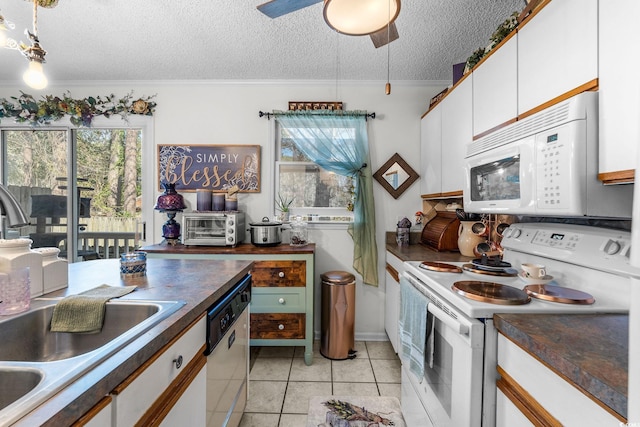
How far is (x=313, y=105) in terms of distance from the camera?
114 inches

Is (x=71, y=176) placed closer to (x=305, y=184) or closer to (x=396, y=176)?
(x=305, y=184)

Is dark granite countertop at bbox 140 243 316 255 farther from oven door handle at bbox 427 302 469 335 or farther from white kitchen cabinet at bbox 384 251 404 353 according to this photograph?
oven door handle at bbox 427 302 469 335

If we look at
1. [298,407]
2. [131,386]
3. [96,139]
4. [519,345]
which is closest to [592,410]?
[519,345]

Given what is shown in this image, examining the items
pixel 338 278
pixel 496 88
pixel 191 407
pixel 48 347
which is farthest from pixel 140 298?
pixel 496 88

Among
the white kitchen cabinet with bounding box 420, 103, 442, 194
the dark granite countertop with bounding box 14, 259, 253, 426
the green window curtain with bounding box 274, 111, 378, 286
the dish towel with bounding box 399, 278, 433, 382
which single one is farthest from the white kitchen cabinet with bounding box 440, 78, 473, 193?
the dark granite countertop with bounding box 14, 259, 253, 426

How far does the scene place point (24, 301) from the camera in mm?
897

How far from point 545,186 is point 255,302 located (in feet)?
6.79

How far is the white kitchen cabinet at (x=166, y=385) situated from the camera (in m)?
0.69

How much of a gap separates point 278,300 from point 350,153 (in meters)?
1.50

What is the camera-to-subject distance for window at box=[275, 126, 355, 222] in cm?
297

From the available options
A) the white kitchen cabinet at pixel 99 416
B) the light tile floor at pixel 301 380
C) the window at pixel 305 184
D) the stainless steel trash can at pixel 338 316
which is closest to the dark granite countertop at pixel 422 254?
the stainless steel trash can at pixel 338 316

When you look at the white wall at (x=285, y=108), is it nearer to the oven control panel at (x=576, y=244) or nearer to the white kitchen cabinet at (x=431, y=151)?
the white kitchen cabinet at (x=431, y=151)

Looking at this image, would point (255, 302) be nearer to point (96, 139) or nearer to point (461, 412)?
point (461, 412)

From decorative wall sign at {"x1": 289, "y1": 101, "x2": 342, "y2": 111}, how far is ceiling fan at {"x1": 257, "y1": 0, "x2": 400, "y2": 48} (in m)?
1.47
